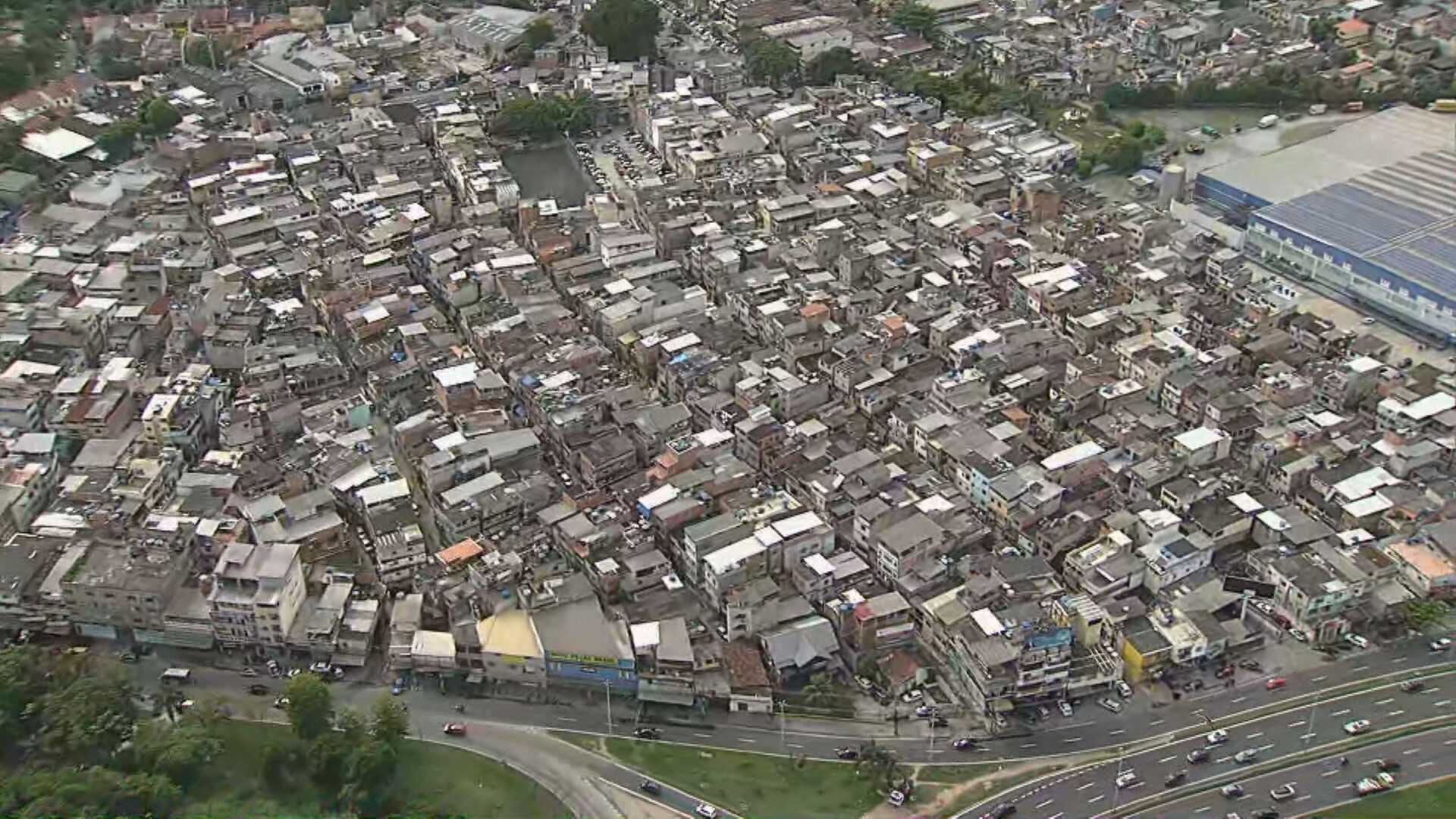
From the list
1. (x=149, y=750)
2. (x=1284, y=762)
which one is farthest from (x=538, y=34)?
(x=1284, y=762)

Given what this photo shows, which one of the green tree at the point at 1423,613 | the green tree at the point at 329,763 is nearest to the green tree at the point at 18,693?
the green tree at the point at 329,763

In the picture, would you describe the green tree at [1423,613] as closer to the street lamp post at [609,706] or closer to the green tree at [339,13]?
the street lamp post at [609,706]

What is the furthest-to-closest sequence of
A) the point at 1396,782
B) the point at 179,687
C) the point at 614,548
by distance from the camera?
the point at 614,548 < the point at 179,687 < the point at 1396,782

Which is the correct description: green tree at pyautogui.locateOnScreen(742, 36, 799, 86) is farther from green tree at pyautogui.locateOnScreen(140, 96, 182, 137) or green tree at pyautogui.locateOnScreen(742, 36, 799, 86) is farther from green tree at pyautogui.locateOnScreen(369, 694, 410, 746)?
green tree at pyautogui.locateOnScreen(369, 694, 410, 746)

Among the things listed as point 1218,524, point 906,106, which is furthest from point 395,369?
point 906,106

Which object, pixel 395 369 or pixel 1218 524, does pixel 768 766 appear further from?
pixel 395 369

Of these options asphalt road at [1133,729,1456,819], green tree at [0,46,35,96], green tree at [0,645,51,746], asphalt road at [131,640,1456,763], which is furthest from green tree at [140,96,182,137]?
asphalt road at [1133,729,1456,819]
